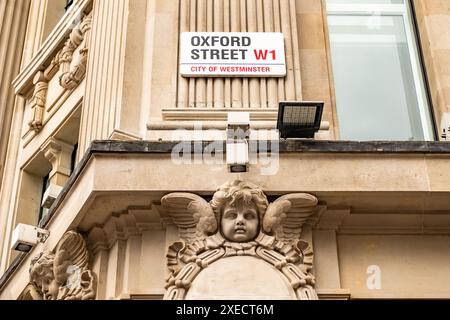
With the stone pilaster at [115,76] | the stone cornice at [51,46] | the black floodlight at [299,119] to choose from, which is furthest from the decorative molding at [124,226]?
the stone cornice at [51,46]

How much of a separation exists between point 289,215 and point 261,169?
0.61 m

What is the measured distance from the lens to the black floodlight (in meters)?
10.2

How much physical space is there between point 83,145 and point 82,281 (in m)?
2.56

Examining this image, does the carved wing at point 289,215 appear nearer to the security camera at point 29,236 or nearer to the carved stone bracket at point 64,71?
the security camera at point 29,236

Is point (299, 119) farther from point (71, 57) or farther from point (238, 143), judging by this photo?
point (71, 57)

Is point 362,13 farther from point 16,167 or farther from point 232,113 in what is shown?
point 16,167

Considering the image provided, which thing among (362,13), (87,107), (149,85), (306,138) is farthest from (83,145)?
(362,13)

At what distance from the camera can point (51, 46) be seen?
51.7ft

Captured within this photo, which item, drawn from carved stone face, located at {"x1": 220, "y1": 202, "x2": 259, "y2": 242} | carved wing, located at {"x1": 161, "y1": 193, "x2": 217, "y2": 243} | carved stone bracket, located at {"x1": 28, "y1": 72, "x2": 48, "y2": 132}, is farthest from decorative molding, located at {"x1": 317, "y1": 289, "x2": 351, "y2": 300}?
carved stone bracket, located at {"x1": 28, "y1": 72, "x2": 48, "y2": 132}

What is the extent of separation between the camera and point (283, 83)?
11414mm

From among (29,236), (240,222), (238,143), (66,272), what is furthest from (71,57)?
(240,222)

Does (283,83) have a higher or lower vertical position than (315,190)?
higher

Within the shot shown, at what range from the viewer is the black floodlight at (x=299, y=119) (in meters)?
10.2

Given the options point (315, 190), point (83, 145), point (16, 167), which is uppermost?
point (16, 167)
